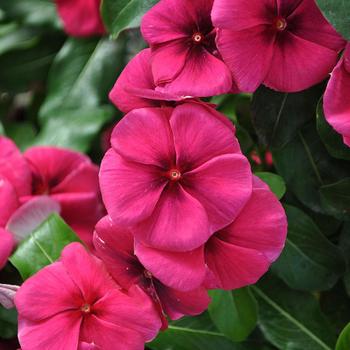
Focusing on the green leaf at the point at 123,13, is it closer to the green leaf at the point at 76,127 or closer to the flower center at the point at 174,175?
the flower center at the point at 174,175

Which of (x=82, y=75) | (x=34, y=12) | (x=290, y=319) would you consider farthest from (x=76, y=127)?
(x=290, y=319)

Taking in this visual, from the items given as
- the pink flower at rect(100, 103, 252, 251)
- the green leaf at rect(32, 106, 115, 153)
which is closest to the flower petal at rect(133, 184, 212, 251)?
the pink flower at rect(100, 103, 252, 251)

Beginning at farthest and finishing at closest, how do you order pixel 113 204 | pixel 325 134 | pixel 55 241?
pixel 55 241
pixel 325 134
pixel 113 204

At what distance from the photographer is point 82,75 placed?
117cm

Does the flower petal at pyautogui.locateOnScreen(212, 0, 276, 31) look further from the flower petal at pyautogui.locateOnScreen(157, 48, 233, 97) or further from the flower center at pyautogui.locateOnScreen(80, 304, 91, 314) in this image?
the flower center at pyautogui.locateOnScreen(80, 304, 91, 314)

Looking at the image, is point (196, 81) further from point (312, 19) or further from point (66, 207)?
point (66, 207)

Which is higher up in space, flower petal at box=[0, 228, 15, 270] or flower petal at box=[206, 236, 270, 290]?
flower petal at box=[206, 236, 270, 290]

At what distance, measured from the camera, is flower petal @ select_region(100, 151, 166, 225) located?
1.90ft

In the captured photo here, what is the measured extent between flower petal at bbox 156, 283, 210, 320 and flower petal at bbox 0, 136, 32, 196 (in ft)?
0.88

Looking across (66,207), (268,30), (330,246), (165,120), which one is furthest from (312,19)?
(66,207)

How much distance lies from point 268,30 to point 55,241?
0.32m

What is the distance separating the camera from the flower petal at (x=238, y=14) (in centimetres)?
60

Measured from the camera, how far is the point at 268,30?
641 mm

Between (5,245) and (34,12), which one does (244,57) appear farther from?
(34,12)
